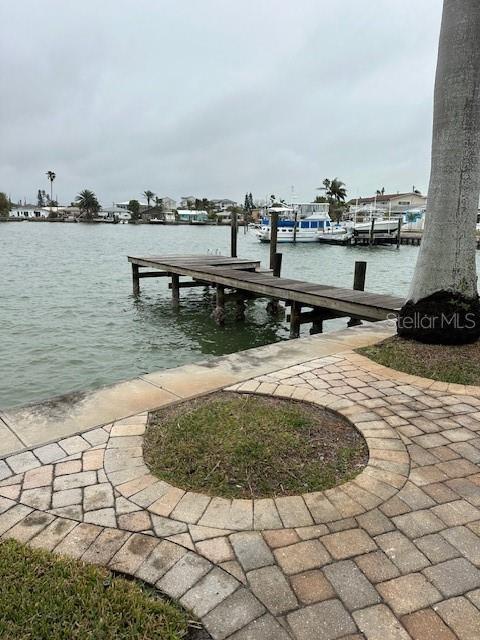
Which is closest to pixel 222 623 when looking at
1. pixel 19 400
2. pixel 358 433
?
pixel 358 433

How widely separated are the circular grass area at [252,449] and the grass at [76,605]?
83 centimetres

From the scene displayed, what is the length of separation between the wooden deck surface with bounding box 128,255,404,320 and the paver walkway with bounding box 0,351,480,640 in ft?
16.1

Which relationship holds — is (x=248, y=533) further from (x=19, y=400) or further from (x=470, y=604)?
(x=19, y=400)

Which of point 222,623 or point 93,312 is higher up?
point 222,623

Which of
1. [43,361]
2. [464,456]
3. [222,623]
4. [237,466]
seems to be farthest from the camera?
[43,361]

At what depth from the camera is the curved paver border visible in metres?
2.47

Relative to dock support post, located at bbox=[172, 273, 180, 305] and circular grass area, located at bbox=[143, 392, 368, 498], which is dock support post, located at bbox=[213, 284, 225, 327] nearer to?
dock support post, located at bbox=[172, 273, 180, 305]

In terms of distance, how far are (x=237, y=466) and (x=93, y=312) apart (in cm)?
1104

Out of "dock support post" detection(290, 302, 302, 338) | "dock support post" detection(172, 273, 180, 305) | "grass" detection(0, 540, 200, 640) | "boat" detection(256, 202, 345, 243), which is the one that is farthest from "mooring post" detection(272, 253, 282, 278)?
"boat" detection(256, 202, 345, 243)

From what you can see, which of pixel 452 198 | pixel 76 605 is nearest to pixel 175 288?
pixel 452 198

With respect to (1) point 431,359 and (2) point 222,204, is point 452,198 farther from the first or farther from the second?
(2) point 222,204

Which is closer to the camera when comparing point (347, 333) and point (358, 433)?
point (358, 433)

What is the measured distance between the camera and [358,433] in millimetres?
3480

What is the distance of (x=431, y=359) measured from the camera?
512 cm
